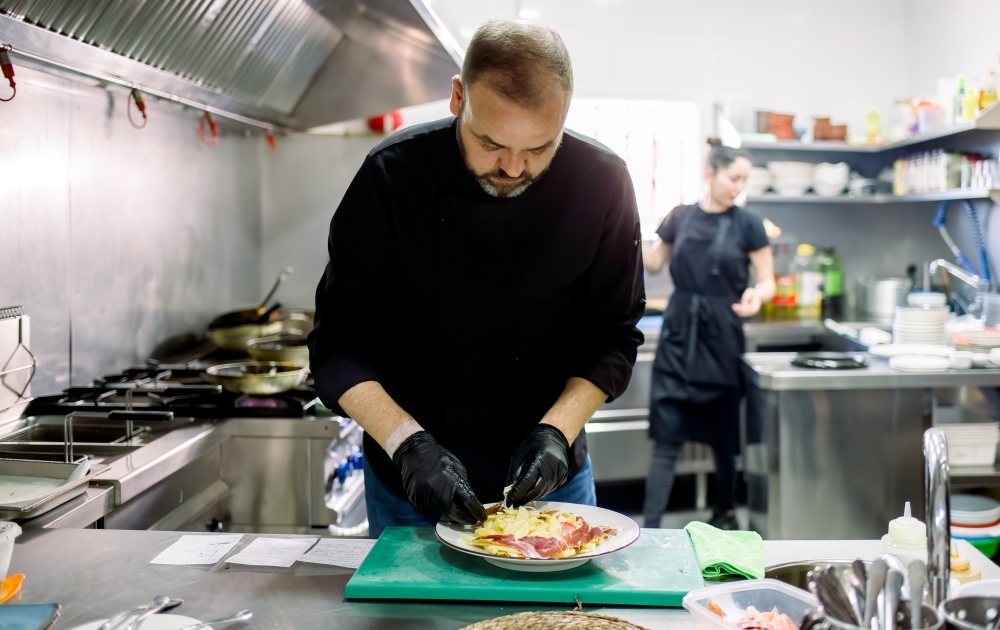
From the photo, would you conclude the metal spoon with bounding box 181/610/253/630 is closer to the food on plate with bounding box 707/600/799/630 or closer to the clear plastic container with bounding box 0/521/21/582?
the clear plastic container with bounding box 0/521/21/582

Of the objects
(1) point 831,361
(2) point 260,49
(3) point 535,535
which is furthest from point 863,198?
(3) point 535,535

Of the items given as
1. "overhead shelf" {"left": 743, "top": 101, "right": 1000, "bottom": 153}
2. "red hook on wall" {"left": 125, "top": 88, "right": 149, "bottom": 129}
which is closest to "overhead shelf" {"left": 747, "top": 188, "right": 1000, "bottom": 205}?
"overhead shelf" {"left": 743, "top": 101, "right": 1000, "bottom": 153}

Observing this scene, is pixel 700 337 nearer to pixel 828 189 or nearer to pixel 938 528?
pixel 828 189

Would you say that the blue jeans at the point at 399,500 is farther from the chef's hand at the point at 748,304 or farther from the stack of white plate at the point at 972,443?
the chef's hand at the point at 748,304

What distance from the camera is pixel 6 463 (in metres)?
1.65

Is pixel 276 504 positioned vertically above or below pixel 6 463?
below

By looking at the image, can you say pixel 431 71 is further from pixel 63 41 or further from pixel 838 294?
pixel 838 294

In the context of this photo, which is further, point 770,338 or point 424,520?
point 770,338


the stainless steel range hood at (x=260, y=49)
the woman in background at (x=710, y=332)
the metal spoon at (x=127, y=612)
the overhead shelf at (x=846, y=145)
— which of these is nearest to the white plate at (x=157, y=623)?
the metal spoon at (x=127, y=612)

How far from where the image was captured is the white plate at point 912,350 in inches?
124

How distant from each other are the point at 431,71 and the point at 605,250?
1.93 m

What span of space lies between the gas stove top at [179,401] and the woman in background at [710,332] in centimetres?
177

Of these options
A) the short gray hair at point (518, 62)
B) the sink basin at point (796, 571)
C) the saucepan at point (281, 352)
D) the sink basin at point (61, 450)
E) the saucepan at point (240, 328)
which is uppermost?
the short gray hair at point (518, 62)

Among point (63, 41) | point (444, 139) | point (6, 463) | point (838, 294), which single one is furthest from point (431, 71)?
point (838, 294)
